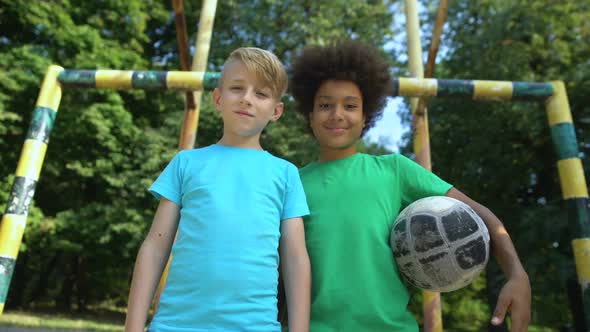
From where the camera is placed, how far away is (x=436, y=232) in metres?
2.02

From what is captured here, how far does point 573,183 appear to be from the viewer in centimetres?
435

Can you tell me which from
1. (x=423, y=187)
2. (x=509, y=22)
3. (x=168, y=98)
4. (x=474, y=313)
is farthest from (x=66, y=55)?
(x=474, y=313)

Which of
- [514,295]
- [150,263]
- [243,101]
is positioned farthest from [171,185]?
[514,295]

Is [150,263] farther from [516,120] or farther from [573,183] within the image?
[516,120]

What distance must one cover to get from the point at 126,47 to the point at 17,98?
298 cm

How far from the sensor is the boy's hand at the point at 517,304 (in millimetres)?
1869

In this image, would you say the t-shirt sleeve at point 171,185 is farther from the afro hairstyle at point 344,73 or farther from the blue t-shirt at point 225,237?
the afro hairstyle at point 344,73

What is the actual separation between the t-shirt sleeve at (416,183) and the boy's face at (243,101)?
1.94ft

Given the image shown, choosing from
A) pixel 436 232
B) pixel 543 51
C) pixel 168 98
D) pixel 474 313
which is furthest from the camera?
pixel 474 313

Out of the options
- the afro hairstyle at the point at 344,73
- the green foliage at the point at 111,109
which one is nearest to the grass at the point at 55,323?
the green foliage at the point at 111,109

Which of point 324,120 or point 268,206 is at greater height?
point 324,120

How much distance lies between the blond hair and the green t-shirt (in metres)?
0.43

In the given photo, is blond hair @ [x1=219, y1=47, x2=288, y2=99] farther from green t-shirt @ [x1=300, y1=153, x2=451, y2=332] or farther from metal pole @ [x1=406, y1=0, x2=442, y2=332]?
metal pole @ [x1=406, y1=0, x2=442, y2=332]

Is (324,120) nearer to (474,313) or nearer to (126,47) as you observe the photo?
(126,47)
